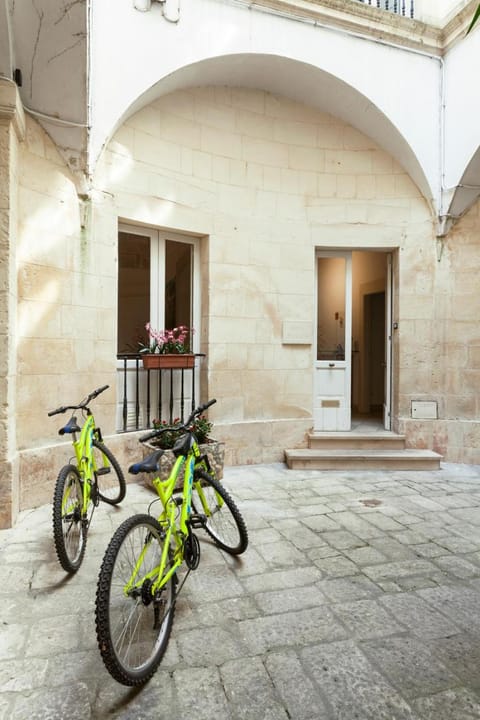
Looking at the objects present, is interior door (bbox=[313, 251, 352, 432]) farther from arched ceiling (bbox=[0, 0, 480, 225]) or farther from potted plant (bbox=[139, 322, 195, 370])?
potted plant (bbox=[139, 322, 195, 370])

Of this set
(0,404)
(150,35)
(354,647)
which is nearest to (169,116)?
(150,35)

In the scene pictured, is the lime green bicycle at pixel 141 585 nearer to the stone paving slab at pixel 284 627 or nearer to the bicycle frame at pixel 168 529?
the bicycle frame at pixel 168 529

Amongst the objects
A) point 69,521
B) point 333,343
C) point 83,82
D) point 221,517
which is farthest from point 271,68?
point 69,521

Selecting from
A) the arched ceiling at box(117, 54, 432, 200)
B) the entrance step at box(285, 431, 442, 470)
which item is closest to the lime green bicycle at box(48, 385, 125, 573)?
the entrance step at box(285, 431, 442, 470)

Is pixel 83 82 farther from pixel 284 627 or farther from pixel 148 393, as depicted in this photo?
pixel 284 627

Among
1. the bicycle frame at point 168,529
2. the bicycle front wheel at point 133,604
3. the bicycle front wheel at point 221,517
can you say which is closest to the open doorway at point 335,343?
the bicycle front wheel at point 221,517

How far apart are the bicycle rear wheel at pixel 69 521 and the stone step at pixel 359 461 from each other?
2.59 m

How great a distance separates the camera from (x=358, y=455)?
477 cm

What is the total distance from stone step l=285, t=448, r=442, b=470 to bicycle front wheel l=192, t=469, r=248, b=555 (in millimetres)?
1964

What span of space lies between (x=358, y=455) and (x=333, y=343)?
1.39 meters

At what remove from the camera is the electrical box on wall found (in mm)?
5176

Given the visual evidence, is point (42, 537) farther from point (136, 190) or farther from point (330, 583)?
point (136, 190)

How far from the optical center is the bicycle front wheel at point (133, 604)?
149 centimetres

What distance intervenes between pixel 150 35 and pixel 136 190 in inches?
49.1
